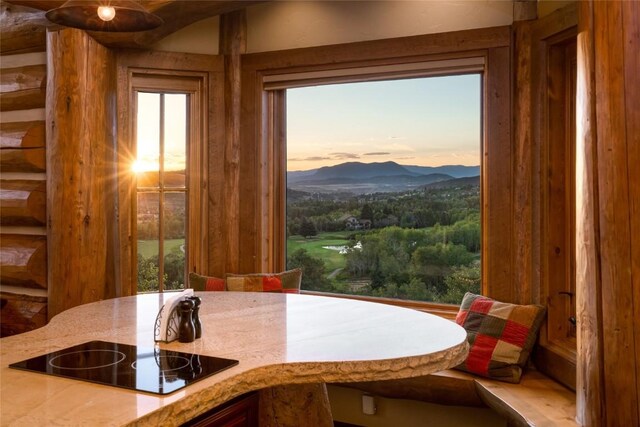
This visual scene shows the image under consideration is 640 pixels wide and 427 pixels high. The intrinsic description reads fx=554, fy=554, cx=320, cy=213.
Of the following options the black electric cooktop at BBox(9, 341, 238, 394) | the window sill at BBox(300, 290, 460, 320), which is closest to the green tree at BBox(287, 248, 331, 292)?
the window sill at BBox(300, 290, 460, 320)

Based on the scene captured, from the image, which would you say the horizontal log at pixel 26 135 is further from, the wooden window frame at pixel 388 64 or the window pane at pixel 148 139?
the wooden window frame at pixel 388 64

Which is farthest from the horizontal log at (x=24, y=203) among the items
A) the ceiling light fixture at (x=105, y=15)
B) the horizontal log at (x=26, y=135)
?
the ceiling light fixture at (x=105, y=15)

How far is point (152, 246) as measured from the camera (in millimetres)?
4004

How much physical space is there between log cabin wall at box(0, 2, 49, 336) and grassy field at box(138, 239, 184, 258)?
0.64 metres

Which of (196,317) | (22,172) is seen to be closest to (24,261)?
(22,172)

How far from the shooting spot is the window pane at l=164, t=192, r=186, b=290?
4023 mm

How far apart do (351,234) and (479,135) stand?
1092 mm

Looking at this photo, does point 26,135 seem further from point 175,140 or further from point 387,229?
point 387,229

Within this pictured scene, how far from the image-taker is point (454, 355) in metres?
1.90

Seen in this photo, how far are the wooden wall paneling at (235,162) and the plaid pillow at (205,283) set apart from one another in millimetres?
196

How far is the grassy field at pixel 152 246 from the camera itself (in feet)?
13.1

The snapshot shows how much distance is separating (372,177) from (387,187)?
132 mm

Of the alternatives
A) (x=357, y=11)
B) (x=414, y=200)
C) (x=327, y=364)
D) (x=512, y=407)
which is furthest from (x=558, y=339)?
(x=357, y=11)

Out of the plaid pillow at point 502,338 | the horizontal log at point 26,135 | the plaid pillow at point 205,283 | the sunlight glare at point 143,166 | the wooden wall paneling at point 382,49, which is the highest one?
the wooden wall paneling at point 382,49
